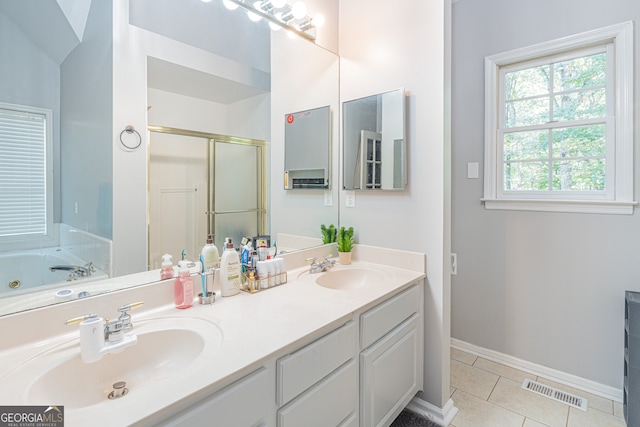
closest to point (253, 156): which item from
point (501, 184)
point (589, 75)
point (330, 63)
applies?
point (330, 63)

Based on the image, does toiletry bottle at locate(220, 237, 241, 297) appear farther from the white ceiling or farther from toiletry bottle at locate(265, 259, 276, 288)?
the white ceiling

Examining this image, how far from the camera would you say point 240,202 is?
174 cm

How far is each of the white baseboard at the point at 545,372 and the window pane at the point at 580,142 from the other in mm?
1437

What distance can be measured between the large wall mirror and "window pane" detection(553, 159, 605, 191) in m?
1.99

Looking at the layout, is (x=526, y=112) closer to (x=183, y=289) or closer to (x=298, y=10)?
(x=298, y=10)

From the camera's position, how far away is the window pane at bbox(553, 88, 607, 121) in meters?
1.98

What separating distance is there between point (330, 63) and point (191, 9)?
0.98 meters

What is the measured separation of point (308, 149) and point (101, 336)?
1609 mm

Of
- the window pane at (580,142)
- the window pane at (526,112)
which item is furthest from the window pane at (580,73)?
the window pane at (580,142)

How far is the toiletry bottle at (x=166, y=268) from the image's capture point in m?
1.31

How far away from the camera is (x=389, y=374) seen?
1.51 metres

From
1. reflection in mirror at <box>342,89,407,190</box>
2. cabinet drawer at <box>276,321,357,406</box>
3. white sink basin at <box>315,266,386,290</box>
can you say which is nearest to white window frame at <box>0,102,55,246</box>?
cabinet drawer at <box>276,321,357,406</box>

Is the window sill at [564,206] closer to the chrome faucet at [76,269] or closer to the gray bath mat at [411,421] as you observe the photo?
the gray bath mat at [411,421]

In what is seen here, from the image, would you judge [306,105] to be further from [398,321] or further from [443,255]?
[398,321]
